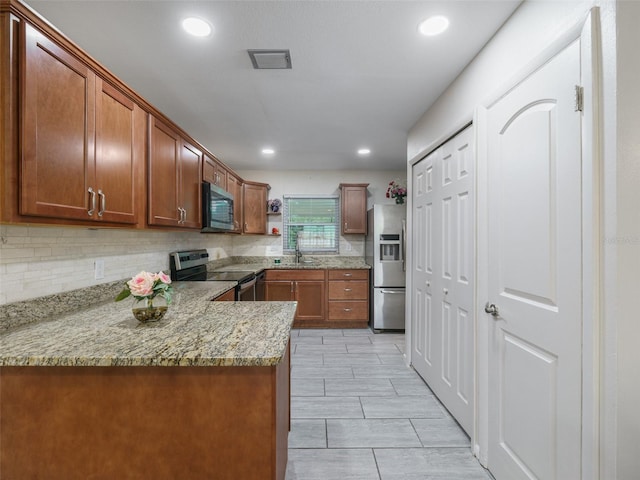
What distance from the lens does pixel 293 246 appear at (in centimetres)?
514

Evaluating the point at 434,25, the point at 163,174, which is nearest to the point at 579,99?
the point at 434,25

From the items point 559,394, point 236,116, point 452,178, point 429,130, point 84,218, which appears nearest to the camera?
point 559,394

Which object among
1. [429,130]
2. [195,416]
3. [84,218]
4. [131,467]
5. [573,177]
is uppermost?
[429,130]

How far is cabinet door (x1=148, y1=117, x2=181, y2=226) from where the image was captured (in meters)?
2.02

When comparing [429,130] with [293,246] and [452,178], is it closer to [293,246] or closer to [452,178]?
[452,178]

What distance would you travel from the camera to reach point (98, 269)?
80.4 inches


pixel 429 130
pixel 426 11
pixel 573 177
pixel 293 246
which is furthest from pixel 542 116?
pixel 293 246

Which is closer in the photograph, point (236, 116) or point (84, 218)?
point (84, 218)

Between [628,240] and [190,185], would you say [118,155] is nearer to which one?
[190,185]

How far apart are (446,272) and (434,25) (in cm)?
157

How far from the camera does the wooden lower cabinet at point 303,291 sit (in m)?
4.52

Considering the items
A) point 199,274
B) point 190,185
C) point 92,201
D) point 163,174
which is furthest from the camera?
point 199,274

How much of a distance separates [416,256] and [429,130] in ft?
3.73

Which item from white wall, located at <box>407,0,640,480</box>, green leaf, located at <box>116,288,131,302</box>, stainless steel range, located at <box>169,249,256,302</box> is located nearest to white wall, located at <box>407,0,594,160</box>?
white wall, located at <box>407,0,640,480</box>
